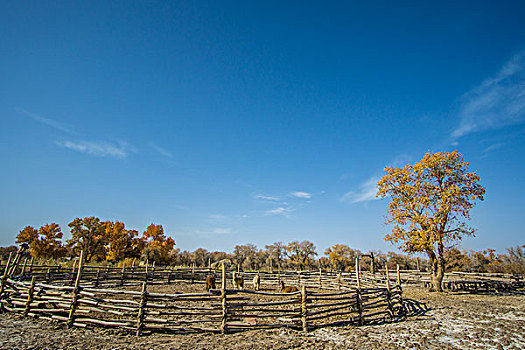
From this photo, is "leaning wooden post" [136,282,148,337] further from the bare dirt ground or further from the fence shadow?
the fence shadow

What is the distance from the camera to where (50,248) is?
3578 cm

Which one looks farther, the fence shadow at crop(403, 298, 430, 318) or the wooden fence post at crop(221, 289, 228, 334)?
the fence shadow at crop(403, 298, 430, 318)

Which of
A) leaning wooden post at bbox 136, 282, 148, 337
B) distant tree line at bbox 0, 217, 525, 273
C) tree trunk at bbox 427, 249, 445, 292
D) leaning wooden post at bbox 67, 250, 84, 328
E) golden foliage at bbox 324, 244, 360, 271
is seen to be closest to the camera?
leaning wooden post at bbox 136, 282, 148, 337

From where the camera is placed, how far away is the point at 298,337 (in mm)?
6918

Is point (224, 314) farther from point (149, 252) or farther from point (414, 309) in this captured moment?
point (149, 252)

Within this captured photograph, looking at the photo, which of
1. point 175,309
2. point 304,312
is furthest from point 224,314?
point 304,312

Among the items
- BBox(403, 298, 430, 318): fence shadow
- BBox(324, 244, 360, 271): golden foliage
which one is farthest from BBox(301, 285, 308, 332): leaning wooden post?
BBox(324, 244, 360, 271): golden foliage

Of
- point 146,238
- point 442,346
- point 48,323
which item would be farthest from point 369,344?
point 146,238

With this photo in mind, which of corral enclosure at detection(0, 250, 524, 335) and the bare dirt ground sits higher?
corral enclosure at detection(0, 250, 524, 335)

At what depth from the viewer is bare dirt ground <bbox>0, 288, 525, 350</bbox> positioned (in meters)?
6.11

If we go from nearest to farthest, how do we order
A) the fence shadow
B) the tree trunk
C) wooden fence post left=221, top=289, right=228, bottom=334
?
wooden fence post left=221, top=289, right=228, bottom=334
the fence shadow
the tree trunk

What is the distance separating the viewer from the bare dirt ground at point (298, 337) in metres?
6.11

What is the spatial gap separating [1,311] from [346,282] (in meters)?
17.4

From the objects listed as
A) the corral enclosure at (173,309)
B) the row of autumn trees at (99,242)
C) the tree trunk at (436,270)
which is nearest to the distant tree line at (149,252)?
the row of autumn trees at (99,242)
